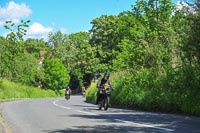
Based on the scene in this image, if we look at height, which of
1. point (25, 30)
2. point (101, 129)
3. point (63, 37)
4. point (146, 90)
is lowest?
point (101, 129)

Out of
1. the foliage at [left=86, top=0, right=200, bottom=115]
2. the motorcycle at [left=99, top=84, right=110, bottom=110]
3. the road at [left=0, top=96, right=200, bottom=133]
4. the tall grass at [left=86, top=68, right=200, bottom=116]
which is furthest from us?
the motorcycle at [left=99, top=84, right=110, bottom=110]

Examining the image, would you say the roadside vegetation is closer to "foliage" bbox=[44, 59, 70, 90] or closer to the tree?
the tree

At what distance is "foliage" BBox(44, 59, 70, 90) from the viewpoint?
8225cm

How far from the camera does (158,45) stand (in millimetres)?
20562

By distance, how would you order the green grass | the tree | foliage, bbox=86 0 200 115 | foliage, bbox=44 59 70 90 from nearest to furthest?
foliage, bbox=86 0 200 115
the green grass
the tree
foliage, bbox=44 59 70 90

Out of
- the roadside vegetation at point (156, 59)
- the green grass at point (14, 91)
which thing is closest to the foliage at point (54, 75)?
the green grass at point (14, 91)

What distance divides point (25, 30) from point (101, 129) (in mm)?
12924

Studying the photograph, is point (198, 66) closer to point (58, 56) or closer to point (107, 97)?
point (107, 97)

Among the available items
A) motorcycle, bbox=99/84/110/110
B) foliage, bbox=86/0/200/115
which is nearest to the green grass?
foliage, bbox=86/0/200/115

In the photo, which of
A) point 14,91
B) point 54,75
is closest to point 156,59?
point 14,91

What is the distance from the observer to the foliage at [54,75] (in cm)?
8225

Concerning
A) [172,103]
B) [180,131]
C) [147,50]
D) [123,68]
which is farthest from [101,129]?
[123,68]

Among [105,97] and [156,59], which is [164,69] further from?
[105,97]

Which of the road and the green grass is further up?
the green grass
